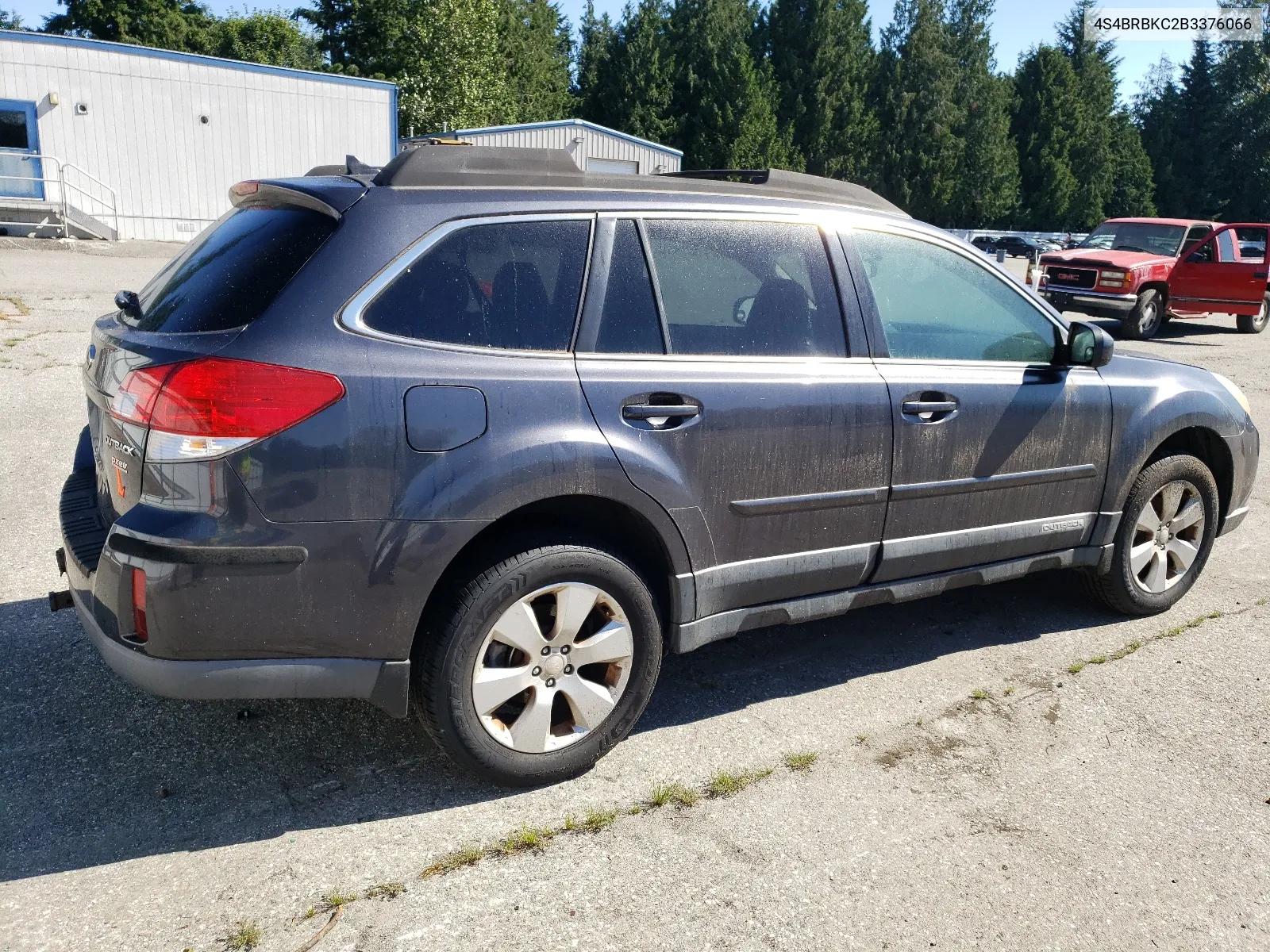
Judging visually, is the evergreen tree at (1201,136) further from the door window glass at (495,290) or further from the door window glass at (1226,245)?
the door window glass at (495,290)

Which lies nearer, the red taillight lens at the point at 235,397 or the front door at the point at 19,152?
the red taillight lens at the point at 235,397

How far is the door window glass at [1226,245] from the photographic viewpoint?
17547 mm

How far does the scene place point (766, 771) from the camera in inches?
135

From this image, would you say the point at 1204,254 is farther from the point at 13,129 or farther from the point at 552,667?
the point at 13,129

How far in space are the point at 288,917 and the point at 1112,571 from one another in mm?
3682

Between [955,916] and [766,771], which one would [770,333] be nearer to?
[766,771]

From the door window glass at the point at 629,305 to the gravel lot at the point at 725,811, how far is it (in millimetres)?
1332

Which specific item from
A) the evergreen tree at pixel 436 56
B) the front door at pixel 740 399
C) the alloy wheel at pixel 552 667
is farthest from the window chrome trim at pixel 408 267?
the evergreen tree at pixel 436 56

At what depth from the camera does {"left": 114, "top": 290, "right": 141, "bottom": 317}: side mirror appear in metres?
3.35

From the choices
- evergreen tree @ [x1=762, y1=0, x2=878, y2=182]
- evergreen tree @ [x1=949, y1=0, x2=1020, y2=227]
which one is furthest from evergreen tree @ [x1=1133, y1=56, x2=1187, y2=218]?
evergreen tree @ [x1=762, y1=0, x2=878, y2=182]

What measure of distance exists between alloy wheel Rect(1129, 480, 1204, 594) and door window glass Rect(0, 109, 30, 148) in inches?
1033

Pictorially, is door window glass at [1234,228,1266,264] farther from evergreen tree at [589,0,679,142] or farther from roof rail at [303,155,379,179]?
evergreen tree at [589,0,679,142]

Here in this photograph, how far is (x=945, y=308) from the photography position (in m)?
4.11

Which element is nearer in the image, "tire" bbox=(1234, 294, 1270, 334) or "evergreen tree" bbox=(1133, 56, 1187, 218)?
"tire" bbox=(1234, 294, 1270, 334)
